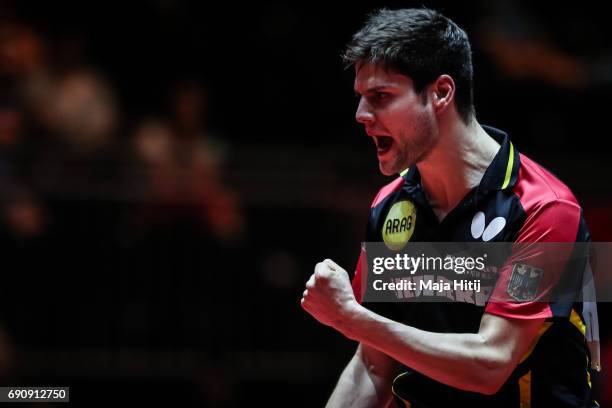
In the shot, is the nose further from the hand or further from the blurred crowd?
the blurred crowd

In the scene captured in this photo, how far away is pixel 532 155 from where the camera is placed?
26.5 ft

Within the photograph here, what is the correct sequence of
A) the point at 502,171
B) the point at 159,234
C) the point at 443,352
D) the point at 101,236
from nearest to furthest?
the point at 443,352, the point at 502,171, the point at 101,236, the point at 159,234

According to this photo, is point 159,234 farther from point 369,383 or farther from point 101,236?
point 369,383

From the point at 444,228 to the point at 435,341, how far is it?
61 centimetres

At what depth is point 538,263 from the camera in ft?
11.4

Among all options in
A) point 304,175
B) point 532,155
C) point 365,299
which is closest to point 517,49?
point 532,155

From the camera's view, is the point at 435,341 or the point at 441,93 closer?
the point at 435,341

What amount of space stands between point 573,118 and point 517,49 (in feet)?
3.90

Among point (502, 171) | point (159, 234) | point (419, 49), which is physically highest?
point (419, 49)

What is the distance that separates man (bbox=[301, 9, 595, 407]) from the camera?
3365 millimetres

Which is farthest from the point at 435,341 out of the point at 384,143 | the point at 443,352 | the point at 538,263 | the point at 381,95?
the point at 381,95

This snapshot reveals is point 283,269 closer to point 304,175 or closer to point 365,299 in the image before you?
point 304,175

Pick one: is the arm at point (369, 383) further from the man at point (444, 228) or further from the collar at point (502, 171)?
the collar at point (502, 171)

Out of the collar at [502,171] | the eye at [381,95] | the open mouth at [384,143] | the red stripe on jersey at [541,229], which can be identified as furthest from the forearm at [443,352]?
the eye at [381,95]
